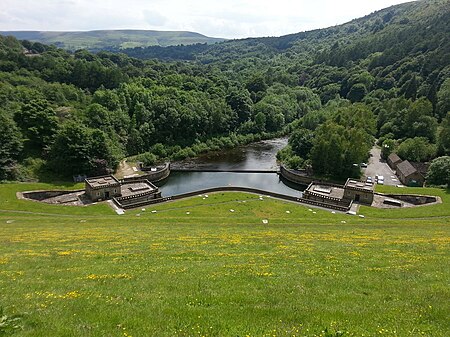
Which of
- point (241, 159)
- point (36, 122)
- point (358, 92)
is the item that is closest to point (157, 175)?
point (36, 122)

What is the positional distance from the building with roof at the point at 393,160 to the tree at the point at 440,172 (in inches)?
602

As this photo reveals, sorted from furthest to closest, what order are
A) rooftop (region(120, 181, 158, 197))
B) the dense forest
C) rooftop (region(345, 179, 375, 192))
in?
1. the dense forest
2. rooftop (region(120, 181, 158, 197))
3. rooftop (region(345, 179, 375, 192))

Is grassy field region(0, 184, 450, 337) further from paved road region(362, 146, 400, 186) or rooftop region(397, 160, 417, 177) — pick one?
paved road region(362, 146, 400, 186)

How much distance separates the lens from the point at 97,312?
1470 centimetres

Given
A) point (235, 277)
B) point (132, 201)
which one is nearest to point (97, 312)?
point (235, 277)

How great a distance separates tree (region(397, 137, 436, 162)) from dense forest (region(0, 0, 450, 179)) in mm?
261

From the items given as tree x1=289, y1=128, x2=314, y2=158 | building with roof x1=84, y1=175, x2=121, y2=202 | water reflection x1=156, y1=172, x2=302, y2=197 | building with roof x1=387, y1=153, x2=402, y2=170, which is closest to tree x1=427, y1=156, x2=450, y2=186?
building with roof x1=387, y1=153, x2=402, y2=170

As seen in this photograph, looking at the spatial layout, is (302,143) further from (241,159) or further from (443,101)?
(443,101)

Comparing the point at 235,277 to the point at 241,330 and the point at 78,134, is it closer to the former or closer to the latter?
the point at 241,330

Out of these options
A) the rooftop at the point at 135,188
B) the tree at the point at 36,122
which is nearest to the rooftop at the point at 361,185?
the rooftop at the point at 135,188

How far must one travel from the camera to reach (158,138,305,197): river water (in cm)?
8732

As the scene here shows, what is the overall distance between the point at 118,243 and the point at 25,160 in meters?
59.7

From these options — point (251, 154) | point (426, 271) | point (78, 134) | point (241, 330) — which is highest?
point (241, 330)

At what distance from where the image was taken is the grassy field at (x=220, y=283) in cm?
1357
